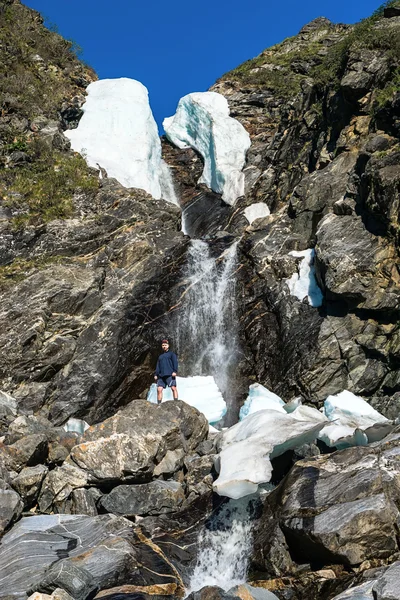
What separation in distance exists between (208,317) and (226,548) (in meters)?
11.3

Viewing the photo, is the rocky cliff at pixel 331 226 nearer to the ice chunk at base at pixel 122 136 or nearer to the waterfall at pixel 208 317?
the waterfall at pixel 208 317

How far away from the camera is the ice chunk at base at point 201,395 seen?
18.1 metres

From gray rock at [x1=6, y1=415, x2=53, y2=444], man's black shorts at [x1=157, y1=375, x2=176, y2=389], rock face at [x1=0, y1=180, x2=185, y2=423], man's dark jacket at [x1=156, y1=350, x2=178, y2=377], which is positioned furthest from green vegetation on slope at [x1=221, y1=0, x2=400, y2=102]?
gray rock at [x1=6, y1=415, x2=53, y2=444]

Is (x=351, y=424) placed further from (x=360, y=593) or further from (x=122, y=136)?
(x=122, y=136)

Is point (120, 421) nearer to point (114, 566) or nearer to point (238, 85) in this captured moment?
point (114, 566)

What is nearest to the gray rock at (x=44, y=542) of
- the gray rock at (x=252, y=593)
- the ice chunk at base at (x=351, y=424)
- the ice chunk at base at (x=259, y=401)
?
the gray rock at (x=252, y=593)

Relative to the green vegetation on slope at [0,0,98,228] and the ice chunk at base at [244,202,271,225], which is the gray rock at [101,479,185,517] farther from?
the ice chunk at base at [244,202,271,225]

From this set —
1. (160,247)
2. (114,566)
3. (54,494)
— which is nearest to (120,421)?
(54,494)

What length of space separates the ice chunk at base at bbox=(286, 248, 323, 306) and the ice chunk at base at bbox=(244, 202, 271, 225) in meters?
5.39

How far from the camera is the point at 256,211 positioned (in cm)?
2742

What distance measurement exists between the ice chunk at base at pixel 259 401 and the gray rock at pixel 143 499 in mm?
4994

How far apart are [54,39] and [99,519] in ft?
116

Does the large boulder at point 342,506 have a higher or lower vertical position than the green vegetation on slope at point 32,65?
lower

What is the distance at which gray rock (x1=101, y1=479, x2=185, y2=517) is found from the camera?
39.3 ft
